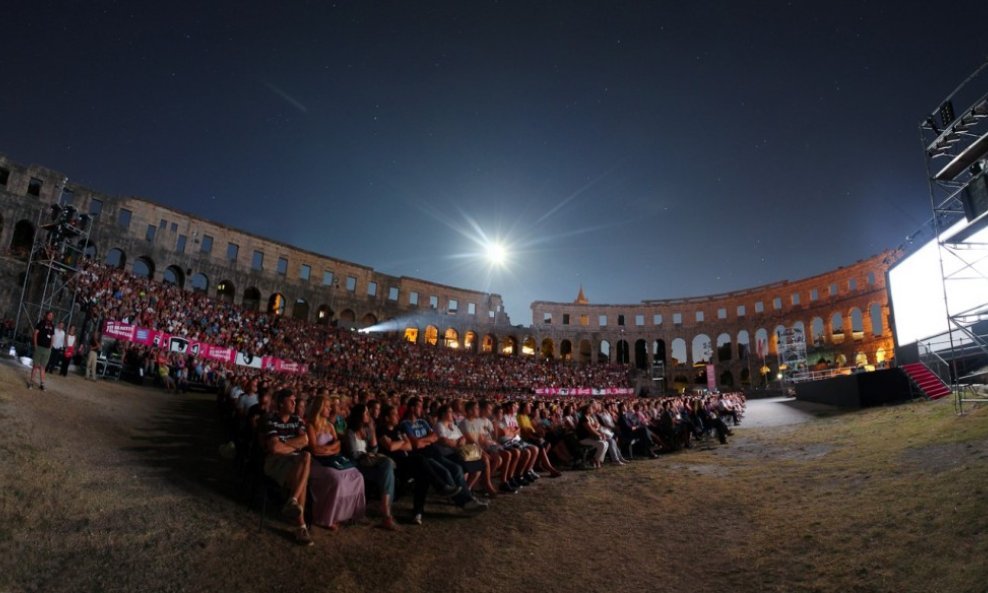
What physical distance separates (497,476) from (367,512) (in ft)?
8.97

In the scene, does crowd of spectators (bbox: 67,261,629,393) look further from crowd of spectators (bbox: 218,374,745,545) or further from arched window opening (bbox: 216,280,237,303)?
crowd of spectators (bbox: 218,374,745,545)

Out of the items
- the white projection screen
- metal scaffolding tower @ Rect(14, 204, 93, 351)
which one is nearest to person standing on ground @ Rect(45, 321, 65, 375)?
metal scaffolding tower @ Rect(14, 204, 93, 351)

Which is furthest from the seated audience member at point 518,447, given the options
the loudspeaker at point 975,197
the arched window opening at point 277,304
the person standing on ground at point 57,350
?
the arched window opening at point 277,304

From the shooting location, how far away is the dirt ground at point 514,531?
4.13 metres

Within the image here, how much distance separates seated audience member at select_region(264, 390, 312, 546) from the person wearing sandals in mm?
723

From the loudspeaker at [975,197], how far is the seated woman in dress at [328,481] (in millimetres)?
13824

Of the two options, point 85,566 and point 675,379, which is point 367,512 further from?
point 675,379

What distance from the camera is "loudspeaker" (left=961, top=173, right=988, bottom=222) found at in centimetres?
1002

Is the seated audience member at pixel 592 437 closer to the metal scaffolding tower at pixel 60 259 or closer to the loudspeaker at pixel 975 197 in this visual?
the loudspeaker at pixel 975 197

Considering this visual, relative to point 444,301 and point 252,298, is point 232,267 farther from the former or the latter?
point 444,301

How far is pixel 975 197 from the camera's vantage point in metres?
10.3

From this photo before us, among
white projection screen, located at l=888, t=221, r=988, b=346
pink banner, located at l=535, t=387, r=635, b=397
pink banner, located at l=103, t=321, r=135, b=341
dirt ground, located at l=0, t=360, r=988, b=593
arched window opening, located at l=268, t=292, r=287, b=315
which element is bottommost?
dirt ground, located at l=0, t=360, r=988, b=593

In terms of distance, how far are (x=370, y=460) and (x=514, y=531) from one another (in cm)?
212

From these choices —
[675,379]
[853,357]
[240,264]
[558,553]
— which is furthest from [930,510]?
[675,379]
